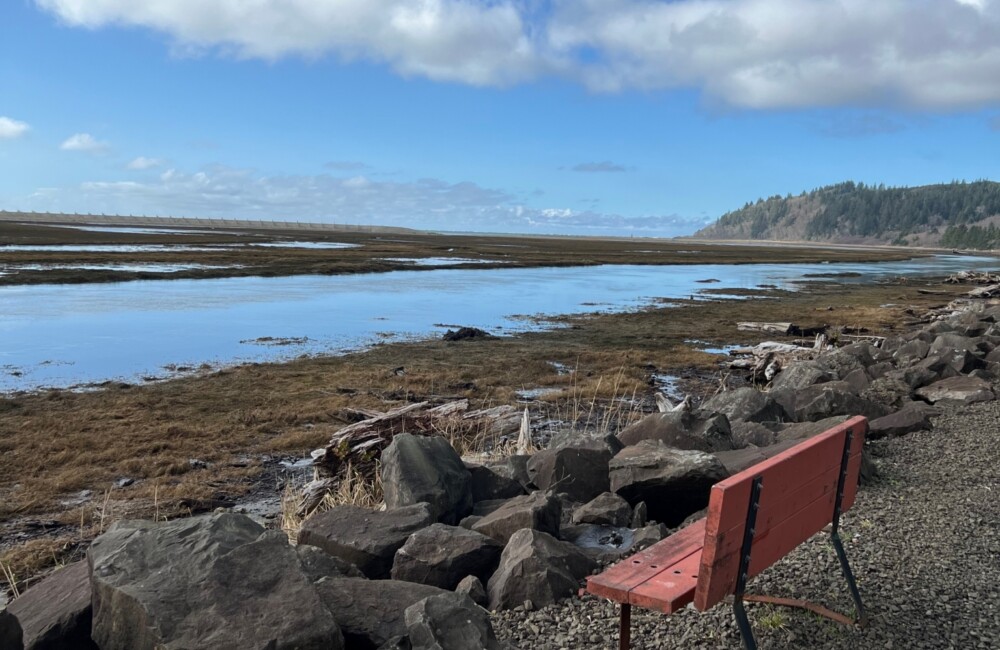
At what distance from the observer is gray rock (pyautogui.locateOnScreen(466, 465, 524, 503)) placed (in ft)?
25.5

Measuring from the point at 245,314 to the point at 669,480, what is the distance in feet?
66.4

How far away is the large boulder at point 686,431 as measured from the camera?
27.5 ft

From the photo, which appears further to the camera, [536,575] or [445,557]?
[445,557]

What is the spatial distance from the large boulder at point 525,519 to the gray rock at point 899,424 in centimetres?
505

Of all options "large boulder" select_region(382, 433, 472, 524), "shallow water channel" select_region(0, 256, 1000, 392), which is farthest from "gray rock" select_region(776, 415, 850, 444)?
"shallow water channel" select_region(0, 256, 1000, 392)

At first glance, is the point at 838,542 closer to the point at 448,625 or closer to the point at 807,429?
the point at 448,625

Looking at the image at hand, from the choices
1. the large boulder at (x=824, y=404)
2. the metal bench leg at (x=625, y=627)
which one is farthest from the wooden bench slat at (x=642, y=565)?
the large boulder at (x=824, y=404)

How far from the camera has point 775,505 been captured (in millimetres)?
4055

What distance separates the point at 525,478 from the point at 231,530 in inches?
160

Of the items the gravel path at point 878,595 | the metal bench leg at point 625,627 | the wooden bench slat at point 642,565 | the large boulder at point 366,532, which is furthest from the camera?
the large boulder at point 366,532

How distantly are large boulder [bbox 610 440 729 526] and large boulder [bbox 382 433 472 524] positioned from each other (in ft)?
4.60

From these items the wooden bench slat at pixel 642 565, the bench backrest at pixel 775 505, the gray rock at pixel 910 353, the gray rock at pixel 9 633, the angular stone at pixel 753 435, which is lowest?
the gray rock at pixel 910 353

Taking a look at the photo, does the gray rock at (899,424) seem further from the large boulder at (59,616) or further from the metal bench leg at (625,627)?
the large boulder at (59,616)

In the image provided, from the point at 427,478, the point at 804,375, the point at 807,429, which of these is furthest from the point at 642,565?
the point at 804,375
